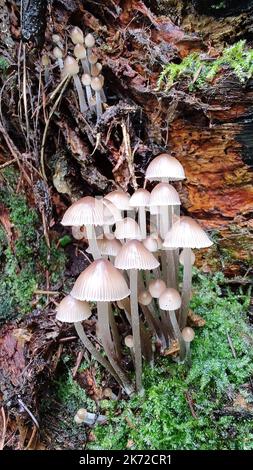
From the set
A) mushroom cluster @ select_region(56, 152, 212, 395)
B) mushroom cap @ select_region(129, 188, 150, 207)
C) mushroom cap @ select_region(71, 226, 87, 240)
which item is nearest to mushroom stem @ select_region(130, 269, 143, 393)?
mushroom cluster @ select_region(56, 152, 212, 395)

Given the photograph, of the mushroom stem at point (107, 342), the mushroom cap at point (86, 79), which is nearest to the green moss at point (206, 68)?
the mushroom cap at point (86, 79)

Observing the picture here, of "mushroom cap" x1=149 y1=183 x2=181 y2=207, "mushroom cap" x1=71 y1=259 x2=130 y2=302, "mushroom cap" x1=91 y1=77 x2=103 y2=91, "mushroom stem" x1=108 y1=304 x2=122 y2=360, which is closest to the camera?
"mushroom cap" x1=71 y1=259 x2=130 y2=302

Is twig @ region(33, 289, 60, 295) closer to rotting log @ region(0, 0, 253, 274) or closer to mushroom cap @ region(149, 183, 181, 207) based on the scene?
rotting log @ region(0, 0, 253, 274)

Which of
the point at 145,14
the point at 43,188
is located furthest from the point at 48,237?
the point at 145,14

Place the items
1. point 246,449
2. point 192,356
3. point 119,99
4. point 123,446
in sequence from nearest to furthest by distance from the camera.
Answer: point 246,449
point 123,446
point 192,356
point 119,99

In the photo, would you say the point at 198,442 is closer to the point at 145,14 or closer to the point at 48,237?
the point at 48,237

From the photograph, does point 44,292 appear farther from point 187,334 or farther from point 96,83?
point 96,83

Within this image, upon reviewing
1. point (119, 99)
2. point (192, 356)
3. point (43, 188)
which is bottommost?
point (192, 356)
